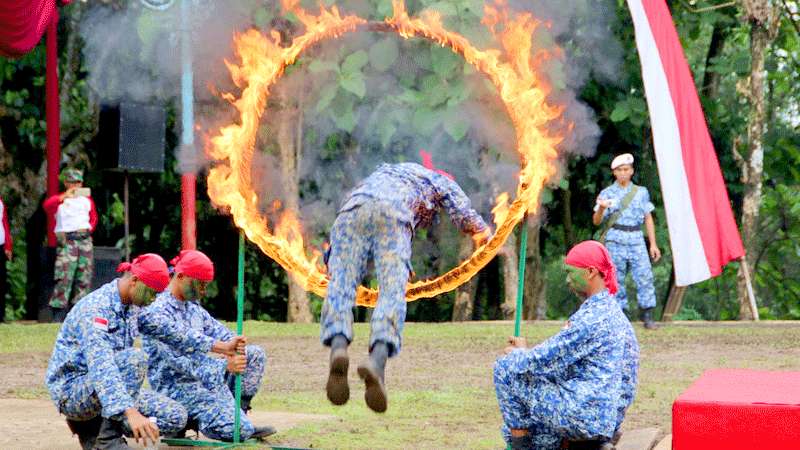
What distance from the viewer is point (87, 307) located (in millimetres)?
6328

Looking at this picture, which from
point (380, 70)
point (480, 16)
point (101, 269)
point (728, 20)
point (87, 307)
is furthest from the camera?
point (728, 20)

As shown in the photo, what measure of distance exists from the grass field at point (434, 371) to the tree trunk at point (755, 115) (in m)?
1.99

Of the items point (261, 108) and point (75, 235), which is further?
point (75, 235)

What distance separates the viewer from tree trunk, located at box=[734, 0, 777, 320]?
1538 centimetres

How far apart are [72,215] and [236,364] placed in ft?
25.1

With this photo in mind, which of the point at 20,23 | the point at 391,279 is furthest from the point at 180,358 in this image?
the point at 20,23

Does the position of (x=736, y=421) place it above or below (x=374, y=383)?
below

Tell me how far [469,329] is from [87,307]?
8008 millimetres

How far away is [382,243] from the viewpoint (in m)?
6.79

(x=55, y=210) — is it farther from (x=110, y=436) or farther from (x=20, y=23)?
(x=110, y=436)

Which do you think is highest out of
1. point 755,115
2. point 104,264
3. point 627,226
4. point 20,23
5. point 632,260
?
point 20,23

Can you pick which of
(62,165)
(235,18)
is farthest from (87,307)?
(62,165)

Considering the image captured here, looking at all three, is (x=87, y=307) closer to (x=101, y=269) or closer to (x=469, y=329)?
(x=469, y=329)

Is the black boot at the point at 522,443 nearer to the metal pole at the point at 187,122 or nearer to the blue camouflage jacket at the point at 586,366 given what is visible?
the blue camouflage jacket at the point at 586,366
